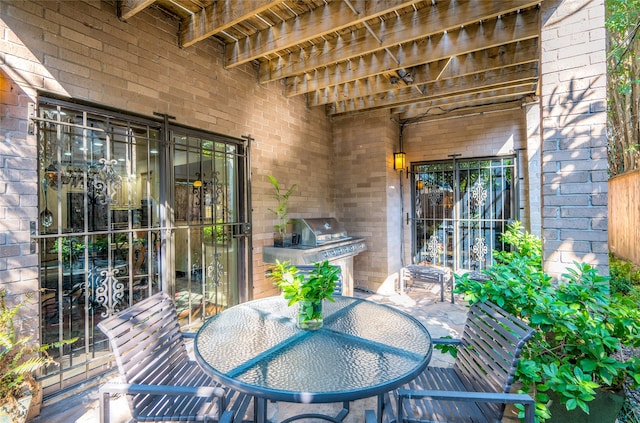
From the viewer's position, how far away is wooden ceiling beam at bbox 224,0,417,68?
2.74 metres

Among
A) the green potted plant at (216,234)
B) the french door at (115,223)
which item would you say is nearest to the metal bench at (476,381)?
the french door at (115,223)

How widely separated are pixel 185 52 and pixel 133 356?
320 centimetres

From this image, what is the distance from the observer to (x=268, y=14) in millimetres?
3184

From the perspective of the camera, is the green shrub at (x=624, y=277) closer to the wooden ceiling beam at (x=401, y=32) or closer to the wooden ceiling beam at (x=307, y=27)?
the wooden ceiling beam at (x=401, y=32)

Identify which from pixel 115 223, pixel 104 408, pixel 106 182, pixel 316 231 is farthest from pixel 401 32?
pixel 104 408

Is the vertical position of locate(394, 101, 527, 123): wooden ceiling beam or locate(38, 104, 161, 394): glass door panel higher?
locate(394, 101, 527, 123): wooden ceiling beam

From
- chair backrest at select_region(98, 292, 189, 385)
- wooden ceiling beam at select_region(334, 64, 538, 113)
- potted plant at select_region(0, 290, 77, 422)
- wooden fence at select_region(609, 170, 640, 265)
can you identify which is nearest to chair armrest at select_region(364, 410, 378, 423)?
chair backrest at select_region(98, 292, 189, 385)

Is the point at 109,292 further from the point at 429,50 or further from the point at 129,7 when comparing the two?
the point at 429,50

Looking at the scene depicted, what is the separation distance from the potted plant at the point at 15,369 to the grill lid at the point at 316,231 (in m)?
3.05

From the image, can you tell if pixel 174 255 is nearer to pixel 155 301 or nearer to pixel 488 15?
pixel 155 301

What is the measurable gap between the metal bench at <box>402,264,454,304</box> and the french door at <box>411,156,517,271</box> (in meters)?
0.67

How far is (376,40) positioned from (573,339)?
3256 mm

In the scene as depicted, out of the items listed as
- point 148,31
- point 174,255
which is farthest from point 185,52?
point 174,255

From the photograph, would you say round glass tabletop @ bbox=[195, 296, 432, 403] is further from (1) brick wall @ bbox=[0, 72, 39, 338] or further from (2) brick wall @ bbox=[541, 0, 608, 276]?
(1) brick wall @ bbox=[0, 72, 39, 338]
